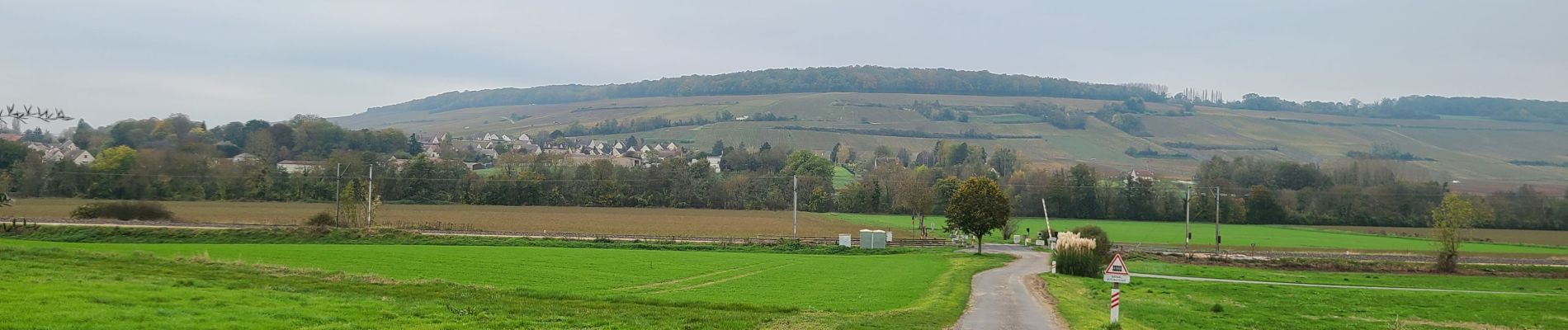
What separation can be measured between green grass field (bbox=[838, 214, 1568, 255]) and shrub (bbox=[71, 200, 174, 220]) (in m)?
57.7

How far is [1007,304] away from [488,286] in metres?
13.8

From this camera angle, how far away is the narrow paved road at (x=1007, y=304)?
20.7 meters

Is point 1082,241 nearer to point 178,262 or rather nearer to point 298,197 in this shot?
point 178,262

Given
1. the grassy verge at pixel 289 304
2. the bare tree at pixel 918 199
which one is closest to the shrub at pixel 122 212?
the grassy verge at pixel 289 304

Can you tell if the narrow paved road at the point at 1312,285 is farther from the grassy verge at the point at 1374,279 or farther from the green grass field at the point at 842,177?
the green grass field at the point at 842,177

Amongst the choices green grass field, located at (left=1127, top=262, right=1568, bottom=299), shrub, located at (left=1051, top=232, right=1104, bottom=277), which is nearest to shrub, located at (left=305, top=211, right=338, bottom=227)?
shrub, located at (left=1051, top=232, right=1104, bottom=277)

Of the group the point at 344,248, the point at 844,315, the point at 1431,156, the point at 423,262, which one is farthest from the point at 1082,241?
the point at 1431,156

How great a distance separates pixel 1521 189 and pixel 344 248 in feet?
427

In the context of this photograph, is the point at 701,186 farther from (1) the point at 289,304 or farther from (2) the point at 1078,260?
(1) the point at 289,304

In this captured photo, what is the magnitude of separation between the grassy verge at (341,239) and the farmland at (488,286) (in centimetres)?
957

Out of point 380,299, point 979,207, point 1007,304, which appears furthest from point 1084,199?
point 380,299

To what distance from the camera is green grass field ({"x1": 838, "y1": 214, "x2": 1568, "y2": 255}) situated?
248 ft

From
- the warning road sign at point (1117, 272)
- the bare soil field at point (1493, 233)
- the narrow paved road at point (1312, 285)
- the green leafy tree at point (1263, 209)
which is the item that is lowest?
the bare soil field at point (1493, 233)

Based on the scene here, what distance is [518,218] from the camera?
85.6m
